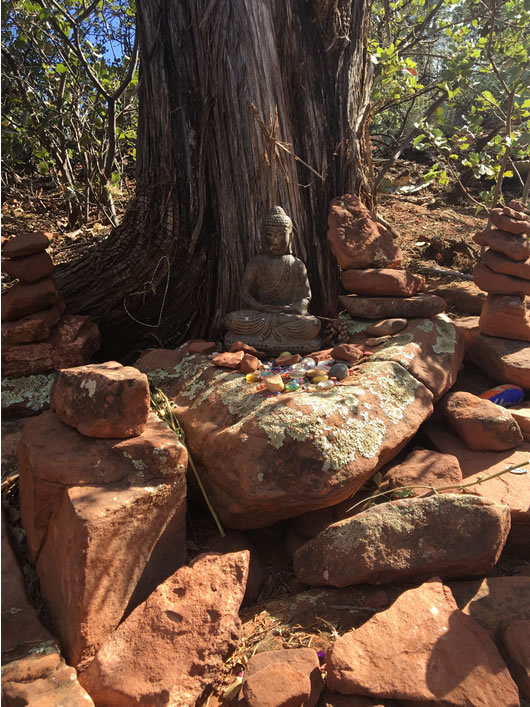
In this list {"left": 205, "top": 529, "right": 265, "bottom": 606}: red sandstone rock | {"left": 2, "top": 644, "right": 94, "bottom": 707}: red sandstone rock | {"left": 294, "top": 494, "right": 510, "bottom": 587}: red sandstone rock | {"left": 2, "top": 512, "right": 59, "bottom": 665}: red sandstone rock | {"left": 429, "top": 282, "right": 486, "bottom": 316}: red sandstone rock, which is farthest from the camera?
{"left": 429, "top": 282, "right": 486, "bottom": 316}: red sandstone rock

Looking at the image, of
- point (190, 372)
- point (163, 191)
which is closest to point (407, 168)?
point (163, 191)

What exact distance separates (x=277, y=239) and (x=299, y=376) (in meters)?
1.36

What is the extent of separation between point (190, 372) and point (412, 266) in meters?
3.69

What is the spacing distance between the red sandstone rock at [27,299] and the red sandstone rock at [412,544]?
2.83 meters

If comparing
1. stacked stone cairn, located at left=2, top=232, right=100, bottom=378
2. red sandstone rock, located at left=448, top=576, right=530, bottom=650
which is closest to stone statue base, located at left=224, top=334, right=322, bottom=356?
stacked stone cairn, located at left=2, top=232, right=100, bottom=378

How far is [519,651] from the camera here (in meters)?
2.21

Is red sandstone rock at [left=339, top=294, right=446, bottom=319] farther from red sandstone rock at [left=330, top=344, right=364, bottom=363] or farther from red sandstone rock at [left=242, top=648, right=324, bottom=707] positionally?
red sandstone rock at [left=242, top=648, right=324, bottom=707]

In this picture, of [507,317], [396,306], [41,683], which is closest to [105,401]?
[41,683]

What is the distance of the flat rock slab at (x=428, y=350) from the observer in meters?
3.72

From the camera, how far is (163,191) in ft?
16.4

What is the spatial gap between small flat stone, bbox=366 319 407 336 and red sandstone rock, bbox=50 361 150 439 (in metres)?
2.04

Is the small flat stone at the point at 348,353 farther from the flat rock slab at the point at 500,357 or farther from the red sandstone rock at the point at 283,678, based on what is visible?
the red sandstone rock at the point at 283,678

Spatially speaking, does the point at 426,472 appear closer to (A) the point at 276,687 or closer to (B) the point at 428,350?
(B) the point at 428,350

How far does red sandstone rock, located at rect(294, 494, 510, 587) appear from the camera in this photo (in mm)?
2633
